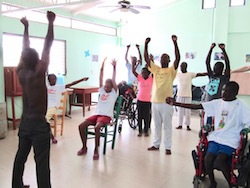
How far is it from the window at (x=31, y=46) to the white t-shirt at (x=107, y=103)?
278 centimetres

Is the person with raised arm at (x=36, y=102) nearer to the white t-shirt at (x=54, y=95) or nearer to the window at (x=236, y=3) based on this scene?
the white t-shirt at (x=54, y=95)

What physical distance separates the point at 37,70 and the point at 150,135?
3.25 metres

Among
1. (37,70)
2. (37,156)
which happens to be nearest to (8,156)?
(37,156)

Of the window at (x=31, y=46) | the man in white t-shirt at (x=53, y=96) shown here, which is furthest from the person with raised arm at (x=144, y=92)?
the window at (x=31, y=46)

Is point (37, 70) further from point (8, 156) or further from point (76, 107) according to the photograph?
point (76, 107)

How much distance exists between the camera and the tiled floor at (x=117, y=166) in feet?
9.11

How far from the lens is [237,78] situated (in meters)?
6.67

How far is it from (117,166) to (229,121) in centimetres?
158

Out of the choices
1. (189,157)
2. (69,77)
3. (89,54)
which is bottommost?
(189,157)

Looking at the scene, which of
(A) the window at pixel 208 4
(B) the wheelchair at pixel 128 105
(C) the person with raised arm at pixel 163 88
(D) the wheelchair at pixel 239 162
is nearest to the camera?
(D) the wheelchair at pixel 239 162

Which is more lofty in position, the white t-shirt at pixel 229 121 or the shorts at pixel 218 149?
the white t-shirt at pixel 229 121

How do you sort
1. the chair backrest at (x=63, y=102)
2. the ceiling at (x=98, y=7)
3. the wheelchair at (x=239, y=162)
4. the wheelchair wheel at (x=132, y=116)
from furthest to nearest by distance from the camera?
the ceiling at (x=98, y=7) < the wheelchair wheel at (x=132, y=116) < the chair backrest at (x=63, y=102) < the wheelchair at (x=239, y=162)

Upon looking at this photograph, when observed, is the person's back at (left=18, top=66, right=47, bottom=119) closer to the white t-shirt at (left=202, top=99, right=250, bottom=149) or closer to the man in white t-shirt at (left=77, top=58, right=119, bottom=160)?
the man in white t-shirt at (left=77, top=58, right=119, bottom=160)

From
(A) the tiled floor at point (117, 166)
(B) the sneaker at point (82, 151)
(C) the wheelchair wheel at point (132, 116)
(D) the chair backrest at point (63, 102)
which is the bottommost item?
(A) the tiled floor at point (117, 166)
